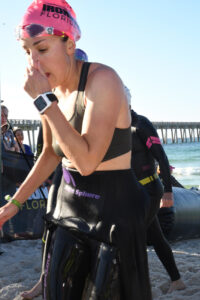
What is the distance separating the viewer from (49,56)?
1999mm

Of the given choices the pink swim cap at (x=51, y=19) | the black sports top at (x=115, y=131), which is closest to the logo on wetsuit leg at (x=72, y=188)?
the black sports top at (x=115, y=131)

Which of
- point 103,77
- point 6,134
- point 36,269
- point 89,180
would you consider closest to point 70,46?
point 103,77

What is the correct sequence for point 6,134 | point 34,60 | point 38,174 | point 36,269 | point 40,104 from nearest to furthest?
point 40,104, point 34,60, point 38,174, point 36,269, point 6,134

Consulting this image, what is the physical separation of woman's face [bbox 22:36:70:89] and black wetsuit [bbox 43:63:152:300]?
0.39ft

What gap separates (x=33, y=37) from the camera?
203cm

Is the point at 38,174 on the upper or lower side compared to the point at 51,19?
lower

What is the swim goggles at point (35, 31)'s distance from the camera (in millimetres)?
2027

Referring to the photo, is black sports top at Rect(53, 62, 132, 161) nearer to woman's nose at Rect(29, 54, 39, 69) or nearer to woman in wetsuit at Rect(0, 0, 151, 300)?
woman in wetsuit at Rect(0, 0, 151, 300)

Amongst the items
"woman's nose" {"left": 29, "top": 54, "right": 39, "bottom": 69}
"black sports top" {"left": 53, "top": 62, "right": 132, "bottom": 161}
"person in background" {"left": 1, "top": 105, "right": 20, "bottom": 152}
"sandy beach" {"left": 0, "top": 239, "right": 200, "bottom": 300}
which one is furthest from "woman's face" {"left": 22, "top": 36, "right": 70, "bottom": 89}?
"person in background" {"left": 1, "top": 105, "right": 20, "bottom": 152}

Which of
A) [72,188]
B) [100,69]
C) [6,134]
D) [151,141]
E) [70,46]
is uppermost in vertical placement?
[70,46]

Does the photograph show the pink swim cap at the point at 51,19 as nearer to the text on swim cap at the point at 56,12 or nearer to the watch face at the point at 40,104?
the text on swim cap at the point at 56,12

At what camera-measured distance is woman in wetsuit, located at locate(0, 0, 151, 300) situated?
1.89 metres

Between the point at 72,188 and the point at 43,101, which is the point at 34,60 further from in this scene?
the point at 72,188

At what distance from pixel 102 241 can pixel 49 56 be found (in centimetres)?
89
